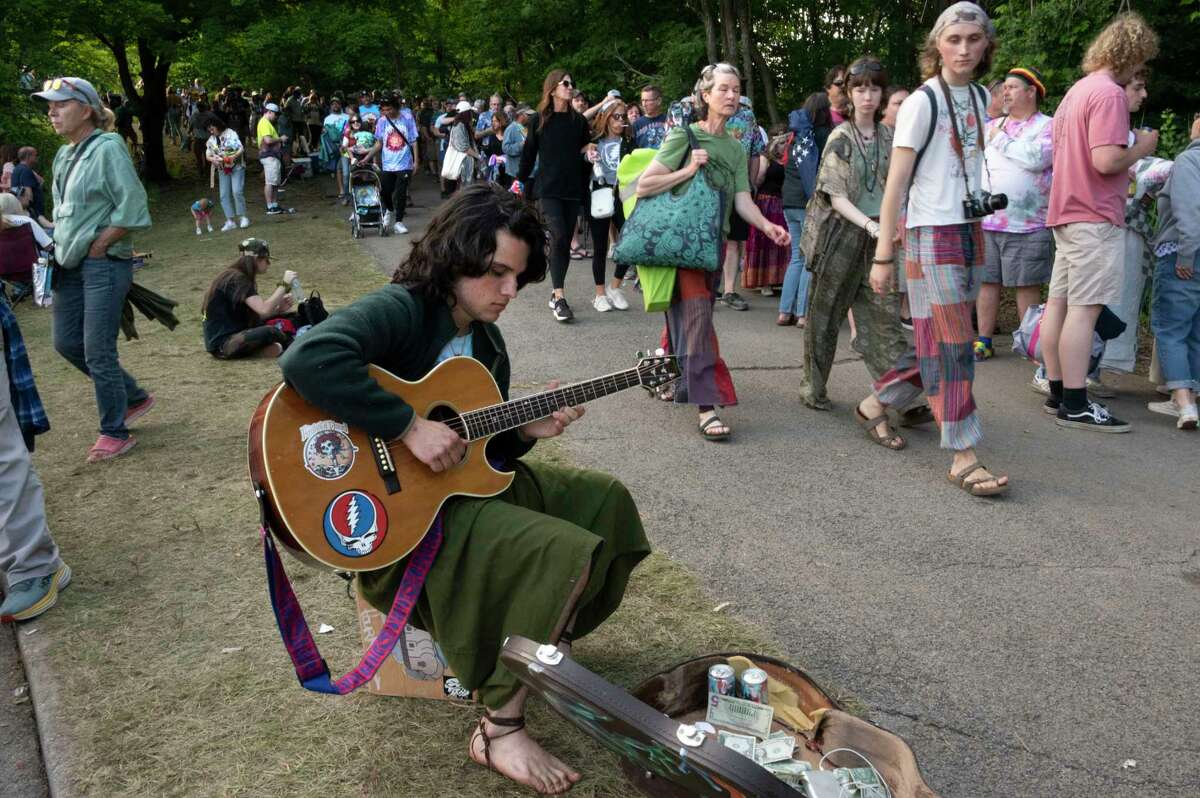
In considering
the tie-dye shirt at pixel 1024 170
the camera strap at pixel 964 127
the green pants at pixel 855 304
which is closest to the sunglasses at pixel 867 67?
the green pants at pixel 855 304

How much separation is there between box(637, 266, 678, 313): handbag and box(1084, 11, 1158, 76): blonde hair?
2482 mm

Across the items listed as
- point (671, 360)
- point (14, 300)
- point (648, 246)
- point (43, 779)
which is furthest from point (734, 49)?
point (43, 779)

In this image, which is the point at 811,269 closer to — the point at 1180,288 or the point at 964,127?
the point at 964,127

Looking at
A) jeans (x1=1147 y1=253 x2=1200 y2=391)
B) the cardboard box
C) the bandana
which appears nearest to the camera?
the cardboard box

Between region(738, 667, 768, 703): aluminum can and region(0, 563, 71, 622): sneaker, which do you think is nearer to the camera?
region(738, 667, 768, 703): aluminum can

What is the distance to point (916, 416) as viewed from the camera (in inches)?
232

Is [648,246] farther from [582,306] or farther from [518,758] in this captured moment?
[582,306]

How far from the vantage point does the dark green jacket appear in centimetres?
257

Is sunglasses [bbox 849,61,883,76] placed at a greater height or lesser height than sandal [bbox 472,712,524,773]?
greater

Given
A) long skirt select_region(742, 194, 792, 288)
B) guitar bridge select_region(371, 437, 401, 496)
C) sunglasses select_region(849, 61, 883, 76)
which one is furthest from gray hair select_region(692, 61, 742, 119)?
long skirt select_region(742, 194, 792, 288)

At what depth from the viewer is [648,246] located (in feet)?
18.0

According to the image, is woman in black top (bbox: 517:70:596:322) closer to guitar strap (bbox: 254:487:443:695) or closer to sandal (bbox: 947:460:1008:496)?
sandal (bbox: 947:460:1008:496)

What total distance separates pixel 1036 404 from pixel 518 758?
4.74m

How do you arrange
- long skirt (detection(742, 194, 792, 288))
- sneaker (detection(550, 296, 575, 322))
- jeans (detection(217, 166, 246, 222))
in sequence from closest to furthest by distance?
sneaker (detection(550, 296, 575, 322))
long skirt (detection(742, 194, 792, 288))
jeans (detection(217, 166, 246, 222))
